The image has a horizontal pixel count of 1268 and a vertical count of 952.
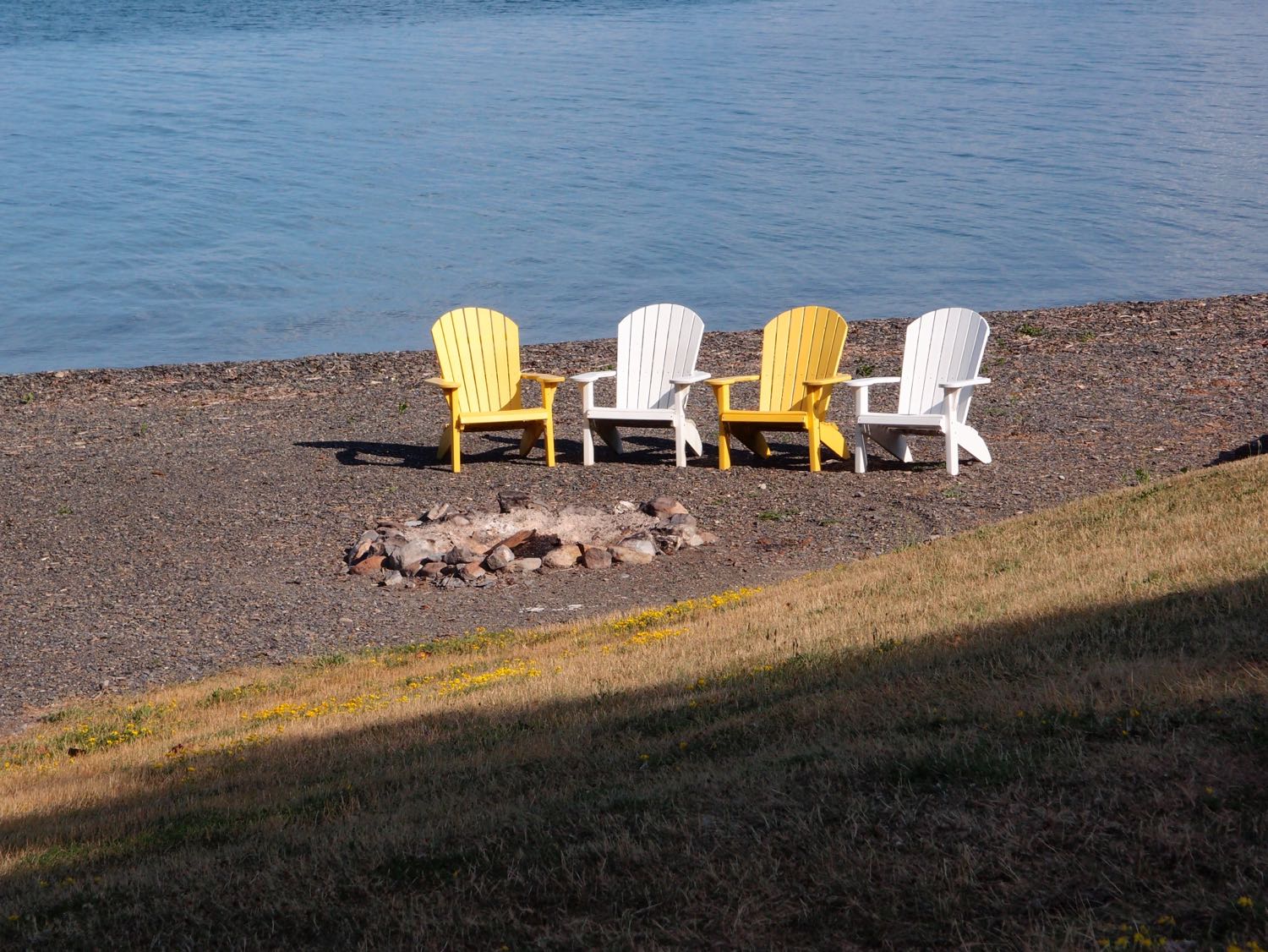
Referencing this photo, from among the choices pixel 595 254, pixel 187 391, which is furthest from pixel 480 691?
pixel 595 254

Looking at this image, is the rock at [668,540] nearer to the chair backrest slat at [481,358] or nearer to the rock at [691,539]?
the rock at [691,539]

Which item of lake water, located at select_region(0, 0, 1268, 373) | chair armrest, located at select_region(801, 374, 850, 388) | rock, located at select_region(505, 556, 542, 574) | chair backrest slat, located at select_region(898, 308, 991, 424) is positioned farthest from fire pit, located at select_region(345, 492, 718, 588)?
lake water, located at select_region(0, 0, 1268, 373)

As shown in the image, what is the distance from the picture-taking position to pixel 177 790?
427 cm

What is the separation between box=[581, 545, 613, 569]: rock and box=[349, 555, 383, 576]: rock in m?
1.21

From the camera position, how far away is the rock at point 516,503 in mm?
8492

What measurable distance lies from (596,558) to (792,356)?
9.28 feet

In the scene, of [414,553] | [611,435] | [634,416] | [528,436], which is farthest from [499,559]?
[611,435]

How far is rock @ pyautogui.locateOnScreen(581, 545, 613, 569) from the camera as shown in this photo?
7.73 meters

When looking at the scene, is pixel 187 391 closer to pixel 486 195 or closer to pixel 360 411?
pixel 360 411

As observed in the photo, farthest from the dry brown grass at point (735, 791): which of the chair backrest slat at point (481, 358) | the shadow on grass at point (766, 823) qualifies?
the chair backrest slat at point (481, 358)

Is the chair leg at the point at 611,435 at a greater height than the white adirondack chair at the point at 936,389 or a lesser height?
lesser

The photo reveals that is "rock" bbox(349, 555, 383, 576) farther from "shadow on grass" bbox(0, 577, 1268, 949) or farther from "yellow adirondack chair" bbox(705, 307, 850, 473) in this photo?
"shadow on grass" bbox(0, 577, 1268, 949)

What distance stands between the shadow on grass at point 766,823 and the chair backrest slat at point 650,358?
5.84 m

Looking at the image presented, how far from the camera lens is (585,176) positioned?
99.6 feet
